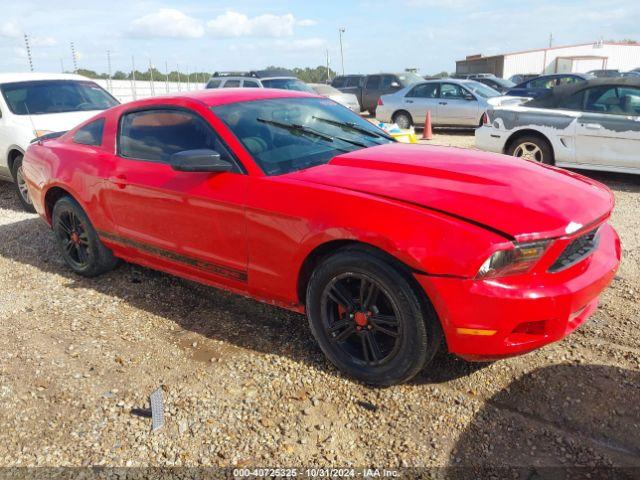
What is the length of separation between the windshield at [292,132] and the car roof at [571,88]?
467cm

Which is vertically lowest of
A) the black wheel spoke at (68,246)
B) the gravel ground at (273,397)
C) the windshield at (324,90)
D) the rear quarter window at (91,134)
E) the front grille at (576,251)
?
the gravel ground at (273,397)

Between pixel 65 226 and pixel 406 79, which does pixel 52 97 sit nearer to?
pixel 65 226

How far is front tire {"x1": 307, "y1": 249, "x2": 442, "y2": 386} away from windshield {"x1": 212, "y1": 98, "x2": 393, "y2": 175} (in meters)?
0.79

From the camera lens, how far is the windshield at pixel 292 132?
11.0 feet

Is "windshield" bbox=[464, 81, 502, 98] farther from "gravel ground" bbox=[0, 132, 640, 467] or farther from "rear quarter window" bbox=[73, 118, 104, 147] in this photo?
"rear quarter window" bbox=[73, 118, 104, 147]

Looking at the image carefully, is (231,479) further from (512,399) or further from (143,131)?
(143,131)

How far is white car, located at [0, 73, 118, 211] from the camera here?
6.96 metres

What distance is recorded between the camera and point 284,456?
99.4 inches

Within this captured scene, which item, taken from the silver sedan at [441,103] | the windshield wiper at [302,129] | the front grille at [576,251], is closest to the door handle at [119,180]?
the windshield wiper at [302,129]

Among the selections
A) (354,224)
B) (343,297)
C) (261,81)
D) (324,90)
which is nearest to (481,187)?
(354,224)

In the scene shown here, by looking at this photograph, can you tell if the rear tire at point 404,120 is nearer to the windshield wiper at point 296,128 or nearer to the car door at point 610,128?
the car door at point 610,128

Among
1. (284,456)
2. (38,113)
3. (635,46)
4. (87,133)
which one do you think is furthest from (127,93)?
A: (635,46)

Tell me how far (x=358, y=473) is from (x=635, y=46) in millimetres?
60621

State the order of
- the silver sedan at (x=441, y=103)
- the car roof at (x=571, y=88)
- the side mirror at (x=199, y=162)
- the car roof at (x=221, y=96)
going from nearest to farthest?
the side mirror at (x=199, y=162) < the car roof at (x=221, y=96) < the car roof at (x=571, y=88) < the silver sedan at (x=441, y=103)
